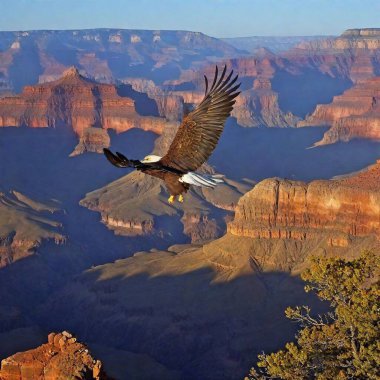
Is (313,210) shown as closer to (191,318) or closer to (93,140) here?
(191,318)

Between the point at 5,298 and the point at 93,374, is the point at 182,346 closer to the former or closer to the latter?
the point at 5,298

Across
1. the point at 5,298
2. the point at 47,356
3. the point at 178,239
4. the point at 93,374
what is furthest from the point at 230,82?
the point at 178,239

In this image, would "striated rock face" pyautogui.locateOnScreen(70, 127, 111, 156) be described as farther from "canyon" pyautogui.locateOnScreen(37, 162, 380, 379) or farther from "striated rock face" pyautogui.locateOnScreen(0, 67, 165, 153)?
"canyon" pyautogui.locateOnScreen(37, 162, 380, 379)

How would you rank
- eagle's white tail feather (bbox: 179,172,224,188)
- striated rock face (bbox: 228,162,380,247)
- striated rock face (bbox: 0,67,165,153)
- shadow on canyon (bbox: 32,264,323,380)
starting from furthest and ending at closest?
striated rock face (bbox: 0,67,165,153)
striated rock face (bbox: 228,162,380,247)
shadow on canyon (bbox: 32,264,323,380)
eagle's white tail feather (bbox: 179,172,224,188)

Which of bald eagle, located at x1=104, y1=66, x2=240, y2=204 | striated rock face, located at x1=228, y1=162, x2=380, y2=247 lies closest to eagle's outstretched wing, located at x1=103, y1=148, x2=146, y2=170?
bald eagle, located at x1=104, y1=66, x2=240, y2=204

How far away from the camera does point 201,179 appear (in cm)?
2202

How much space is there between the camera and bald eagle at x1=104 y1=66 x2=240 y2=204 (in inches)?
892

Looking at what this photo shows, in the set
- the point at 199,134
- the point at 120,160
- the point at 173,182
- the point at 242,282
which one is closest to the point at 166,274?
the point at 242,282

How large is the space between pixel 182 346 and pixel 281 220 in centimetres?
1742

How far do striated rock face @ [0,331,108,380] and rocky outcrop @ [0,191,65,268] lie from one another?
79.7 metres

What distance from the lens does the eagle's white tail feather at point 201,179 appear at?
2178cm

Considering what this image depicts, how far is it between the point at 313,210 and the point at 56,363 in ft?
172

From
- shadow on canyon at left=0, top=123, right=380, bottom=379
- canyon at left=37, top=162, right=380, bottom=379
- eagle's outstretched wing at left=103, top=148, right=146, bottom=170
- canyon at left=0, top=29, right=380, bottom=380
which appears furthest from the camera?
canyon at left=37, top=162, right=380, bottom=379

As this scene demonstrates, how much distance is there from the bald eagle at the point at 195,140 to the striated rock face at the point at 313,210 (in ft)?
201
